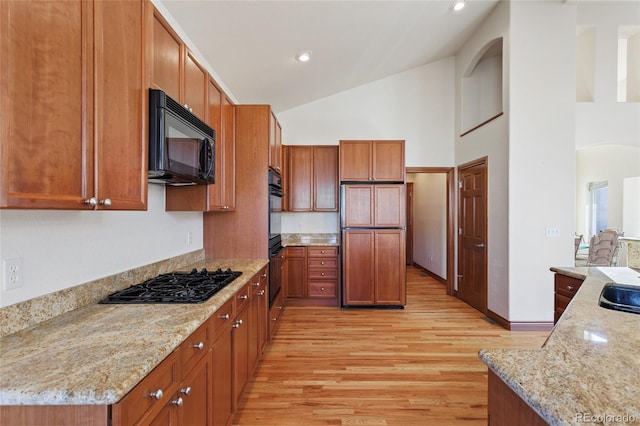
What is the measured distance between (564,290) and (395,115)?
11.5 ft

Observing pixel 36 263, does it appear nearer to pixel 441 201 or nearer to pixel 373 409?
pixel 373 409

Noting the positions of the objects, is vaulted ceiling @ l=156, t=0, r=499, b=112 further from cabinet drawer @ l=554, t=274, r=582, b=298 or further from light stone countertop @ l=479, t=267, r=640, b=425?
cabinet drawer @ l=554, t=274, r=582, b=298

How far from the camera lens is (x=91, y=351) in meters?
0.96

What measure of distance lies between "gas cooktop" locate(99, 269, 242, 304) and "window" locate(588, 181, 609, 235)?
330 inches

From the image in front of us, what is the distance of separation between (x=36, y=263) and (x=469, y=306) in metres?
4.59

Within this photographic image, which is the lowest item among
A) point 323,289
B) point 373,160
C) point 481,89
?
point 323,289

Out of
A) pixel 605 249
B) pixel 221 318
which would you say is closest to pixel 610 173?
pixel 605 249

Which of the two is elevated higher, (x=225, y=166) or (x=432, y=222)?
(x=225, y=166)

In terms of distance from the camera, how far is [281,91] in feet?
13.3

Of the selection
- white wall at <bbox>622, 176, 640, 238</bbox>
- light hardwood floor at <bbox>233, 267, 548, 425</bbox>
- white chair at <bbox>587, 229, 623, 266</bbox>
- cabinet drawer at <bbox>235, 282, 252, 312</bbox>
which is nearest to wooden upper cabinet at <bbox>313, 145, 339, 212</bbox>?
light hardwood floor at <bbox>233, 267, 548, 425</bbox>

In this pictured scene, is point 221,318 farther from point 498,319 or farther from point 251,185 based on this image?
point 498,319

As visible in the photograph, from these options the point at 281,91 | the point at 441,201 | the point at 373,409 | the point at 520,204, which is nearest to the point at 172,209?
the point at 373,409

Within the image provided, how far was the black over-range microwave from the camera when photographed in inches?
53.3

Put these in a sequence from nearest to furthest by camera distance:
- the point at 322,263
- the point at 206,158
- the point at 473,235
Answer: the point at 206,158
the point at 473,235
the point at 322,263
